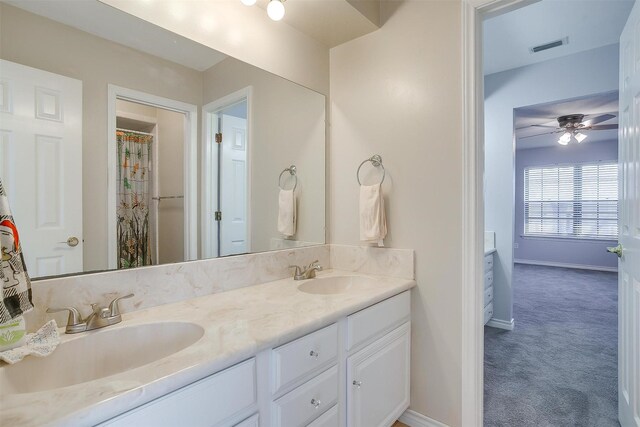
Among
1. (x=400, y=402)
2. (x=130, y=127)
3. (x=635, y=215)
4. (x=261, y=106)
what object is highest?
(x=261, y=106)

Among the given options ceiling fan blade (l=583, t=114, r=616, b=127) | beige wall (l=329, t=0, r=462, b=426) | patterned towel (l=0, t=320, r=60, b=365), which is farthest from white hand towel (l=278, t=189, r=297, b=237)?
ceiling fan blade (l=583, t=114, r=616, b=127)

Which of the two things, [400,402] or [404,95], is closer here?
[400,402]

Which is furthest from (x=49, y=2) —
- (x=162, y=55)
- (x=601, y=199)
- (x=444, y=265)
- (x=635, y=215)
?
(x=601, y=199)

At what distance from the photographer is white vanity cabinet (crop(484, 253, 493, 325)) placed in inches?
123

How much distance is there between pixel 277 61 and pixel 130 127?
0.90 metres

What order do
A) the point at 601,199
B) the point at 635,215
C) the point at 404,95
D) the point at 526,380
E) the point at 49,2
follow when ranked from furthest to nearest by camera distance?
the point at 601,199 → the point at 526,380 → the point at 404,95 → the point at 635,215 → the point at 49,2

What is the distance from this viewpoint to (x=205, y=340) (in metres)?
0.92

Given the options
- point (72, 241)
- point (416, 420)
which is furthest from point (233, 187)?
point (416, 420)

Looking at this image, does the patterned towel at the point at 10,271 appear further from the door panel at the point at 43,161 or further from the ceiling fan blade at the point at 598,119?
the ceiling fan blade at the point at 598,119

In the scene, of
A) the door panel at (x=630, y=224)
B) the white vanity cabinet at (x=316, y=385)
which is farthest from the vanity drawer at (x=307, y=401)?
the door panel at (x=630, y=224)

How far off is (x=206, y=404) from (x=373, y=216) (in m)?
1.24

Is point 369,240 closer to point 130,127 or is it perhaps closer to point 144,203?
point 144,203

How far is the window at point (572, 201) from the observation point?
608 centimetres

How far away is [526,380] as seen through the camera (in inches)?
86.0
